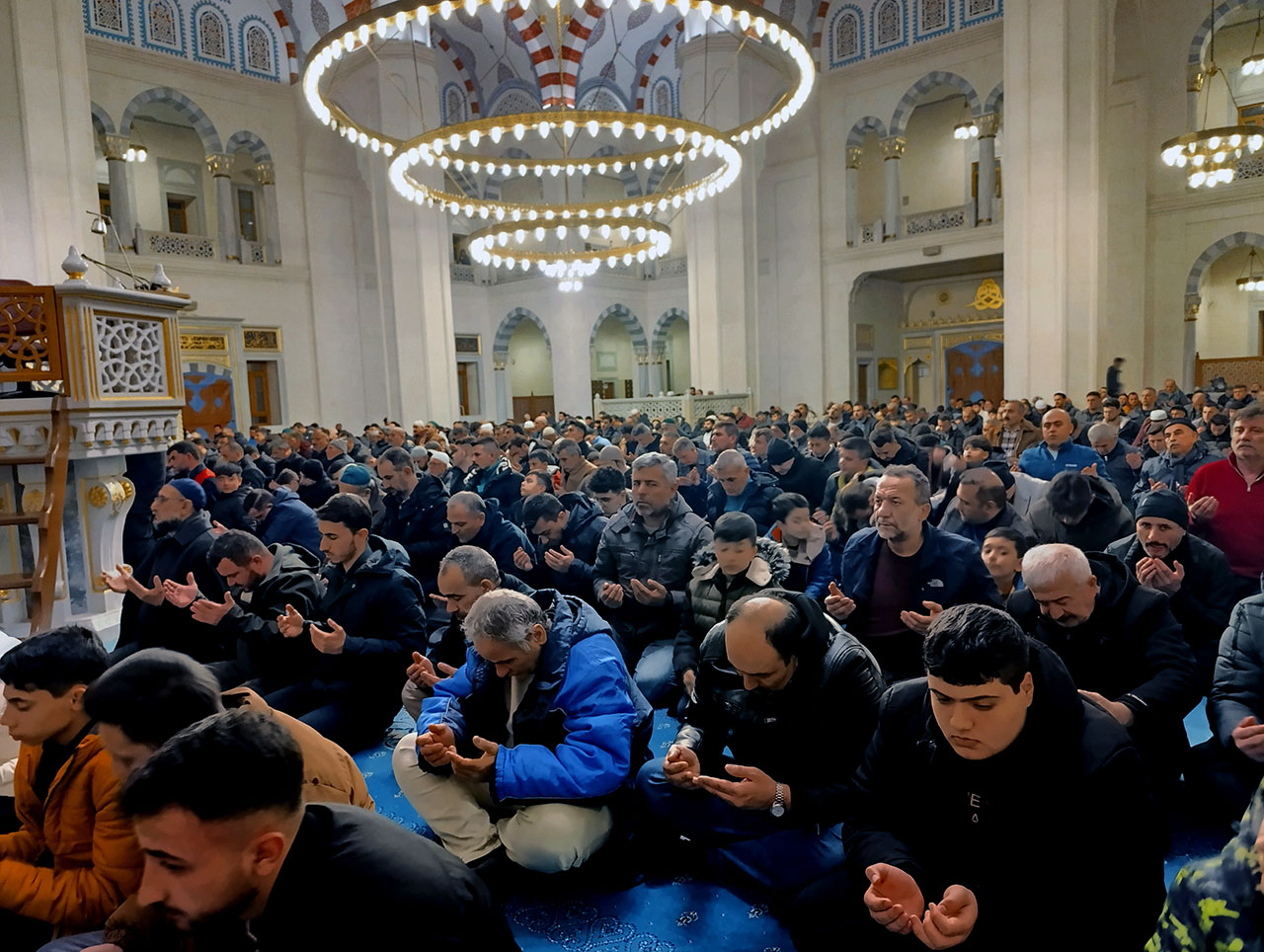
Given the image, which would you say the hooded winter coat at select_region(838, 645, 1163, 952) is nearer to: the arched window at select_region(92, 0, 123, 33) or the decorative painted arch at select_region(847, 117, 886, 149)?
the decorative painted arch at select_region(847, 117, 886, 149)

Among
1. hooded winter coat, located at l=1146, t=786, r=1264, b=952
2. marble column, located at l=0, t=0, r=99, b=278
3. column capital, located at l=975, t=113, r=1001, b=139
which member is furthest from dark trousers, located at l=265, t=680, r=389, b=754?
column capital, located at l=975, t=113, r=1001, b=139

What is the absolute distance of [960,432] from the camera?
848cm

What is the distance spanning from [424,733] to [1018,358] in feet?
41.3

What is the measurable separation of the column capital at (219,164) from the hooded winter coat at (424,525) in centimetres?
1315

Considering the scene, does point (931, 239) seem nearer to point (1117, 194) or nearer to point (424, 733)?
point (1117, 194)

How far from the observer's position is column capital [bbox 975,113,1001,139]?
15016 mm

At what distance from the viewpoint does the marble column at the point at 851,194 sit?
16.5 metres

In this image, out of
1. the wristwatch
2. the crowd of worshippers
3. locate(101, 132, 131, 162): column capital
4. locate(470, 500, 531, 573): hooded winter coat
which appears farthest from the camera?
locate(101, 132, 131, 162): column capital

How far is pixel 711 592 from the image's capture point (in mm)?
3104

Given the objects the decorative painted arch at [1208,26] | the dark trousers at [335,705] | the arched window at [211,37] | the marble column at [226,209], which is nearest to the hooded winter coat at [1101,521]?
the dark trousers at [335,705]

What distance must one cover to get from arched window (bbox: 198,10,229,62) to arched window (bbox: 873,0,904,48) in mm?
12336

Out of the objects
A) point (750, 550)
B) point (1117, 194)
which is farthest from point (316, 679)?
point (1117, 194)

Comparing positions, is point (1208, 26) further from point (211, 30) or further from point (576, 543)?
point (211, 30)

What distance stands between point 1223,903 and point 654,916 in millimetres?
1587
